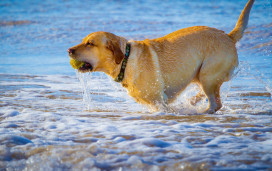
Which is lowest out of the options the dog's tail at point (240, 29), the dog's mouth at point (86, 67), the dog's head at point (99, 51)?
the dog's mouth at point (86, 67)

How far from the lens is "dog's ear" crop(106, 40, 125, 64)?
173 inches

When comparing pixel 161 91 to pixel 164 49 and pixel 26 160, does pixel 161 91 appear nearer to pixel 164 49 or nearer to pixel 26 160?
pixel 164 49

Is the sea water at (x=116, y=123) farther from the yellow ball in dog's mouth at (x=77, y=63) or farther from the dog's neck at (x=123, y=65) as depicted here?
the dog's neck at (x=123, y=65)

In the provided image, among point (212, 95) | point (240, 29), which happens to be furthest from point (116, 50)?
point (240, 29)

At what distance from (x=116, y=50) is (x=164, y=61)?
30.5 inches

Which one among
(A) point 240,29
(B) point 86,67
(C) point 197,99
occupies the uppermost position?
(A) point 240,29

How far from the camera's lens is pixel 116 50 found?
4395 mm

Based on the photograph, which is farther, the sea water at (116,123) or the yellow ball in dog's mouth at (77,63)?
the yellow ball in dog's mouth at (77,63)

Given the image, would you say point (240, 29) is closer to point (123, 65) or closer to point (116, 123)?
point (123, 65)

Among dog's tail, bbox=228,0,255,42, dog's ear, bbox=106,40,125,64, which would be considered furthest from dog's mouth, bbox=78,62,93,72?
dog's tail, bbox=228,0,255,42

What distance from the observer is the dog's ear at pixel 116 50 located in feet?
14.4

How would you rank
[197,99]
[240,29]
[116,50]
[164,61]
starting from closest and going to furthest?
[116,50]
[164,61]
[240,29]
[197,99]

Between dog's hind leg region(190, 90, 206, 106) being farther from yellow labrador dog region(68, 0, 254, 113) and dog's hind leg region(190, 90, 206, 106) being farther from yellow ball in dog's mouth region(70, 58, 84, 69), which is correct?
yellow ball in dog's mouth region(70, 58, 84, 69)

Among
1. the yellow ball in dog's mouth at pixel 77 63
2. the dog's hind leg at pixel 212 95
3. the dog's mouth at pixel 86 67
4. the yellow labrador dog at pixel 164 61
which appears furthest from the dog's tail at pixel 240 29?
the yellow ball in dog's mouth at pixel 77 63
